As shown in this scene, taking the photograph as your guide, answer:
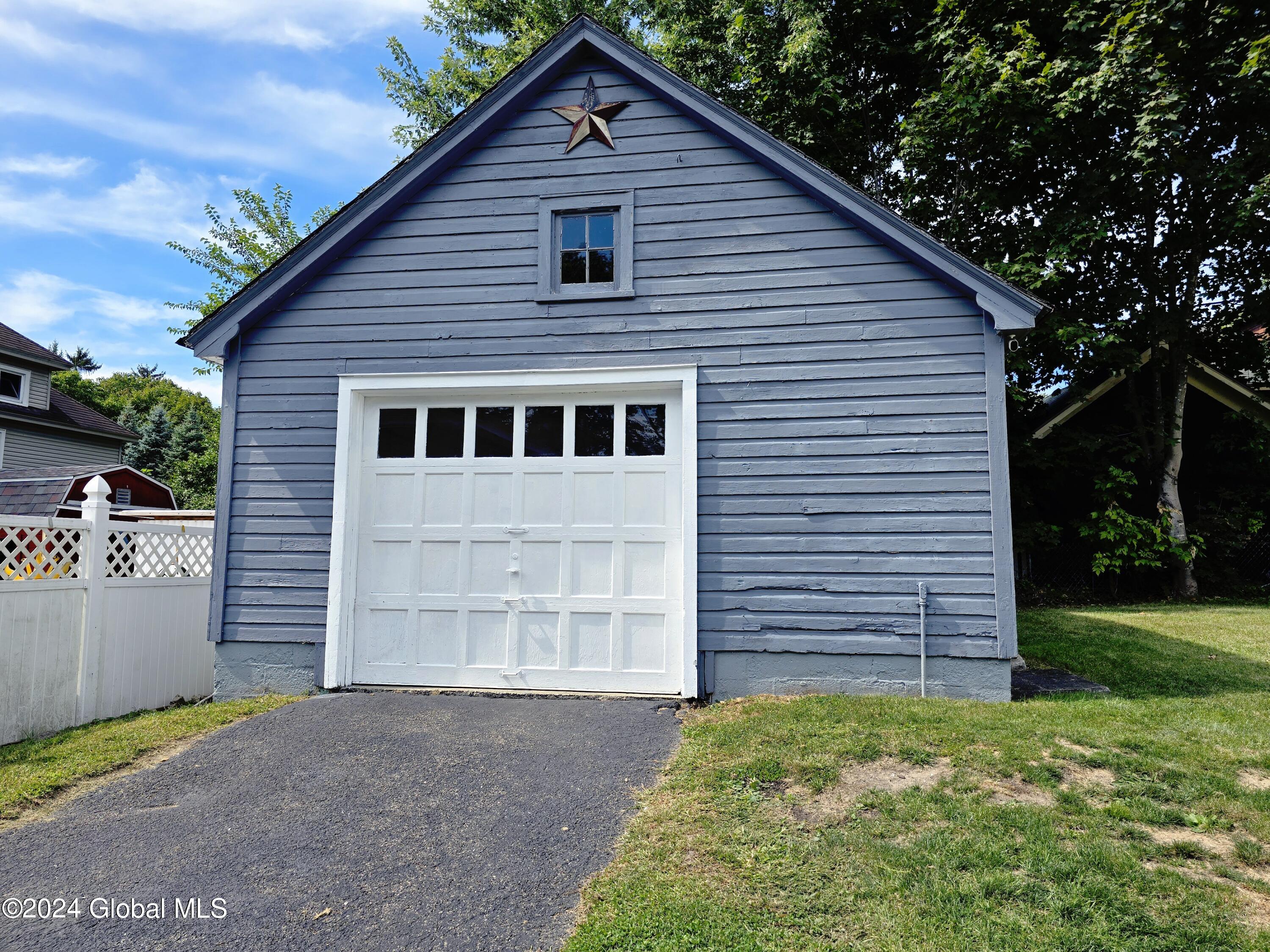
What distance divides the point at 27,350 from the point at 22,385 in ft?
3.84

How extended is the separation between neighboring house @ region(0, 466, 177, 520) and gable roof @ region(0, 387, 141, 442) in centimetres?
143

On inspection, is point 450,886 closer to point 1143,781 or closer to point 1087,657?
point 1143,781

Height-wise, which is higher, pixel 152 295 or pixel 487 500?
pixel 152 295

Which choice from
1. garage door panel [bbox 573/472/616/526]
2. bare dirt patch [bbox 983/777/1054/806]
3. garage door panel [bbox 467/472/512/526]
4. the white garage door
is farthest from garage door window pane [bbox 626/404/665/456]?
bare dirt patch [bbox 983/777/1054/806]

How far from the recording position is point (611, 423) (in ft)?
20.5

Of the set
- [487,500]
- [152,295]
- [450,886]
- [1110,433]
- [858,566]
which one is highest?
[152,295]

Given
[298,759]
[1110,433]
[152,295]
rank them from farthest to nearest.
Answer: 1. [152,295]
2. [1110,433]
3. [298,759]

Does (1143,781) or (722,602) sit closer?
(1143,781)

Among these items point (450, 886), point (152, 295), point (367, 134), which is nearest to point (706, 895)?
point (450, 886)

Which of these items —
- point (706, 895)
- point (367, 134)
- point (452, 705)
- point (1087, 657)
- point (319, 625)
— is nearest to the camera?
point (706, 895)

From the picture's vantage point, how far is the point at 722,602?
575 centimetres

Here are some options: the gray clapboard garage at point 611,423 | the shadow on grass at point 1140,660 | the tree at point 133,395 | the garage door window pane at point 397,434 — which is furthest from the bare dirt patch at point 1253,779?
the tree at point 133,395

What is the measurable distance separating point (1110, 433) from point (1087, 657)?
25.3 feet

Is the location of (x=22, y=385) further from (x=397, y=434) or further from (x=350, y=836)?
(x=350, y=836)
